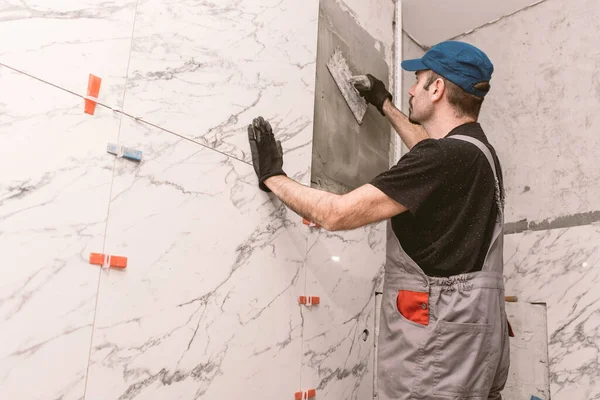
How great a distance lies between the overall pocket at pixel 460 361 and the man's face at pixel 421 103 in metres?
0.74

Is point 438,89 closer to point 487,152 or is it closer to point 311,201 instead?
point 487,152

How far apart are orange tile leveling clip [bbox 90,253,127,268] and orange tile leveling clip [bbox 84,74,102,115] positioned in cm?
36

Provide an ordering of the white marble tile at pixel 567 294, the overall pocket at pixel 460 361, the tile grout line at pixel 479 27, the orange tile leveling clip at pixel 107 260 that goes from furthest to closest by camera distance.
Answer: the tile grout line at pixel 479 27 → the white marble tile at pixel 567 294 → the overall pocket at pixel 460 361 → the orange tile leveling clip at pixel 107 260

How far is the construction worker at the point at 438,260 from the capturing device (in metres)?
1.26

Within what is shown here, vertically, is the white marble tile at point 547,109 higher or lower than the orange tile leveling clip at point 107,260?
higher

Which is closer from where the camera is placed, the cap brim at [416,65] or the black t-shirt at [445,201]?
the black t-shirt at [445,201]

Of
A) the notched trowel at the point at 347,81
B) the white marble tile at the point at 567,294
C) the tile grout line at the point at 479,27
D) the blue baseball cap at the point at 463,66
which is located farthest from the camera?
the tile grout line at the point at 479,27

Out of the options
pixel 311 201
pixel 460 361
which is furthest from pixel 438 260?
pixel 311 201

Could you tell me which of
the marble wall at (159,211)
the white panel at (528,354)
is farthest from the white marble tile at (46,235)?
the white panel at (528,354)

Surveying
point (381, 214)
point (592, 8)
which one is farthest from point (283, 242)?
point (592, 8)

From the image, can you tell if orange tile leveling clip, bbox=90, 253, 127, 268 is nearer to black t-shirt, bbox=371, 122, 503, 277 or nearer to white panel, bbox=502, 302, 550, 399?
black t-shirt, bbox=371, 122, 503, 277

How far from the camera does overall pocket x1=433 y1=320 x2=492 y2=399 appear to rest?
1.23m

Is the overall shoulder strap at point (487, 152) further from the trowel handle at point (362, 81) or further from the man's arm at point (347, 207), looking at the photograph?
the trowel handle at point (362, 81)

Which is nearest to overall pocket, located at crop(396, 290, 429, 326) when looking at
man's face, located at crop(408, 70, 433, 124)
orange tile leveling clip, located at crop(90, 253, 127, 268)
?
man's face, located at crop(408, 70, 433, 124)
